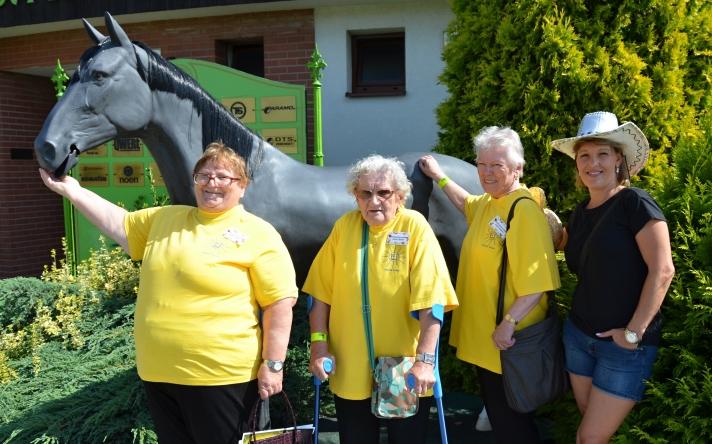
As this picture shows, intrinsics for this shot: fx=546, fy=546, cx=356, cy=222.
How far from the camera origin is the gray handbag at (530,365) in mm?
2281

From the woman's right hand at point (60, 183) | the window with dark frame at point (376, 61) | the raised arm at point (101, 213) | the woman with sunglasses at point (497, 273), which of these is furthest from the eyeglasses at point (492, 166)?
the window with dark frame at point (376, 61)

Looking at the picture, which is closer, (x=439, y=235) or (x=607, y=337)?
(x=607, y=337)

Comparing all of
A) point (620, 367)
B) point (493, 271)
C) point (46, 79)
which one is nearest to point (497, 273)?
point (493, 271)

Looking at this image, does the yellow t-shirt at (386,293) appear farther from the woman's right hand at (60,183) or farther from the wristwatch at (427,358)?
the woman's right hand at (60,183)

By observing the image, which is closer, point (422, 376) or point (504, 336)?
point (422, 376)

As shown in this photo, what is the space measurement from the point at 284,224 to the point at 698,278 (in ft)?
6.52

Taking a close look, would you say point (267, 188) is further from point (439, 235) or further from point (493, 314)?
point (493, 314)

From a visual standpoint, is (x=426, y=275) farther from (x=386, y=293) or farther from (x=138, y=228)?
(x=138, y=228)

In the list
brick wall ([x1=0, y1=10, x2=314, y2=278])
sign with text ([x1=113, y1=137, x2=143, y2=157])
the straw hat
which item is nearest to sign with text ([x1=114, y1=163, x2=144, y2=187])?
sign with text ([x1=113, y1=137, x2=143, y2=157])

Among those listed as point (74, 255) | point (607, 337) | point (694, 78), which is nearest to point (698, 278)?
point (607, 337)

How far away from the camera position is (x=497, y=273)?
2359 mm

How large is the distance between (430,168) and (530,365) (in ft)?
4.11

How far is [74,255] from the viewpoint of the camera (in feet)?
20.5

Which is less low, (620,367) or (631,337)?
(631,337)
